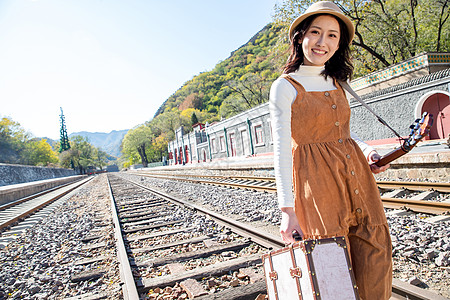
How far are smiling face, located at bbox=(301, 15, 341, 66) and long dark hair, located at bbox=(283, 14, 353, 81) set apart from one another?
0.06m

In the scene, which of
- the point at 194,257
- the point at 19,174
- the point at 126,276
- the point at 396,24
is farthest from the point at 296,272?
the point at 19,174

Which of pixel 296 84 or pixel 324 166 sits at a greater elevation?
pixel 296 84

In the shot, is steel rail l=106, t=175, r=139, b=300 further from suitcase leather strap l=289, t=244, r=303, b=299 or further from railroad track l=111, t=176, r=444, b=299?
suitcase leather strap l=289, t=244, r=303, b=299

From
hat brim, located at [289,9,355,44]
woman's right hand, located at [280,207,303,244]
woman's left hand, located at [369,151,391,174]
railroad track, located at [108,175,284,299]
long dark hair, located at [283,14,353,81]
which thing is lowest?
railroad track, located at [108,175,284,299]

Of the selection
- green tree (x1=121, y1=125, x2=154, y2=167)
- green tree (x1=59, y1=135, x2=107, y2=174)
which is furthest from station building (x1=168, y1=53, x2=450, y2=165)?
green tree (x1=59, y1=135, x2=107, y2=174)

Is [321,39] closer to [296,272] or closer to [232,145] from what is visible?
[296,272]

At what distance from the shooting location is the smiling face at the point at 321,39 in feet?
5.13

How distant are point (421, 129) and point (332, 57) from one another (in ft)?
1.97

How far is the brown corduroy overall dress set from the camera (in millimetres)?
1426

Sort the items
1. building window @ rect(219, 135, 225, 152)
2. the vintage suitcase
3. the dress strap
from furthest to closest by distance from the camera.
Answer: building window @ rect(219, 135, 225, 152) → the dress strap → the vintage suitcase

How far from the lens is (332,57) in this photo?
1750 millimetres

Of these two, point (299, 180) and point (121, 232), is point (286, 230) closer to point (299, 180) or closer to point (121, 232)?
point (299, 180)

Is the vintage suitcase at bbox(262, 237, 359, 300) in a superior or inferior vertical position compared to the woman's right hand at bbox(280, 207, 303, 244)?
inferior

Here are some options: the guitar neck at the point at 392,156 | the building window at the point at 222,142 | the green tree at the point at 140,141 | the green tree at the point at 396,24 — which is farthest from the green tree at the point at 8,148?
the guitar neck at the point at 392,156
